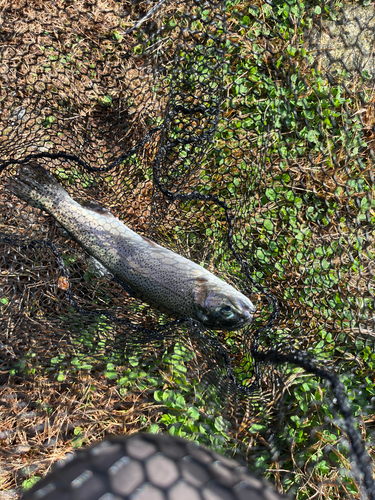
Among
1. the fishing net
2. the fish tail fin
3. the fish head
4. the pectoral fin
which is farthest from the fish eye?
the fish tail fin

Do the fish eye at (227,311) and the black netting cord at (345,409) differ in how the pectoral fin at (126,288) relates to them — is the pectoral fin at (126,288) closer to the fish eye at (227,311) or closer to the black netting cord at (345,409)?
the fish eye at (227,311)

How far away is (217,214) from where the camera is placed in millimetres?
2500

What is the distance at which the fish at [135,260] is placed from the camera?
196 centimetres

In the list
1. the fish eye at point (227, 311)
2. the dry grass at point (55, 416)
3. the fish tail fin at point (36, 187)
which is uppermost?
the fish tail fin at point (36, 187)

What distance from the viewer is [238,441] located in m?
1.81

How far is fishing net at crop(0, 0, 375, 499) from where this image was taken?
1.89 m

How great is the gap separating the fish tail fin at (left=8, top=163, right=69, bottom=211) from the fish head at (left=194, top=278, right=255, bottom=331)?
1.18m

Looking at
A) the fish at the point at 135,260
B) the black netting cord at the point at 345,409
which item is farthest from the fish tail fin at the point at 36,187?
the black netting cord at the point at 345,409

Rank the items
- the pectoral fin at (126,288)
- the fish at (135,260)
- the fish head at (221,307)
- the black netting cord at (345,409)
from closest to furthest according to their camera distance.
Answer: the black netting cord at (345,409) → the fish head at (221,307) → the fish at (135,260) → the pectoral fin at (126,288)

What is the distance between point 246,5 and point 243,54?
38 centimetres

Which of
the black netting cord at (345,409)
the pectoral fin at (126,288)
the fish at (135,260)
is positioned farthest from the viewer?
the pectoral fin at (126,288)

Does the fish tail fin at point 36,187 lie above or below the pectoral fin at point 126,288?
above

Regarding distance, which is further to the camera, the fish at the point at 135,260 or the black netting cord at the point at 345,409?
the fish at the point at 135,260

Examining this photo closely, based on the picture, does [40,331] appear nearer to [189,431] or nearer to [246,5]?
[189,431]
